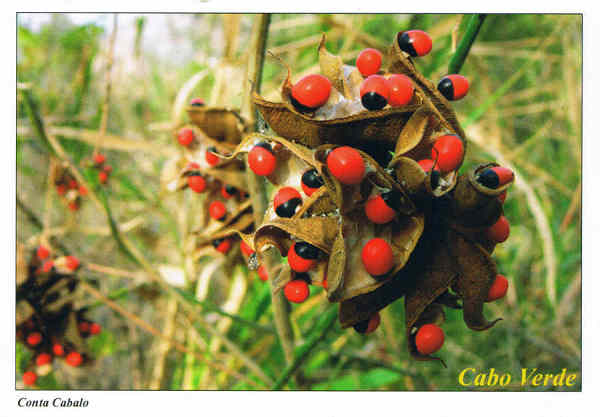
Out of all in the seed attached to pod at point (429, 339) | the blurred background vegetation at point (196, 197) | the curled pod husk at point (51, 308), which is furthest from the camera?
the blurred background vegetation at point (196, 197)

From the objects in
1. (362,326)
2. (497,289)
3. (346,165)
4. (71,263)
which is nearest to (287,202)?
(346,165)

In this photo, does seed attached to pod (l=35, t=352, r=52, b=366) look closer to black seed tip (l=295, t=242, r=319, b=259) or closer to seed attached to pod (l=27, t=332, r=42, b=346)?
seed attached to pod (l=27, t=332, r=42, b=346)

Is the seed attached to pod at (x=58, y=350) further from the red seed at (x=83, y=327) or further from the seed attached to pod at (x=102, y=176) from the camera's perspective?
the seed attached to pod at (x=102, y=176)

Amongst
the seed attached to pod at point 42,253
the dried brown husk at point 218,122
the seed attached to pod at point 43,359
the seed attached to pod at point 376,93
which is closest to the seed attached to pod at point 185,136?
the dried brown husk at point 218,122

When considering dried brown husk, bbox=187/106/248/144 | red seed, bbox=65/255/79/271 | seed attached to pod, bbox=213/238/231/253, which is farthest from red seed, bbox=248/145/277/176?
red seed, bbox=65/255/79/271

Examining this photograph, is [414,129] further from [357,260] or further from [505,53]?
[505,53]
